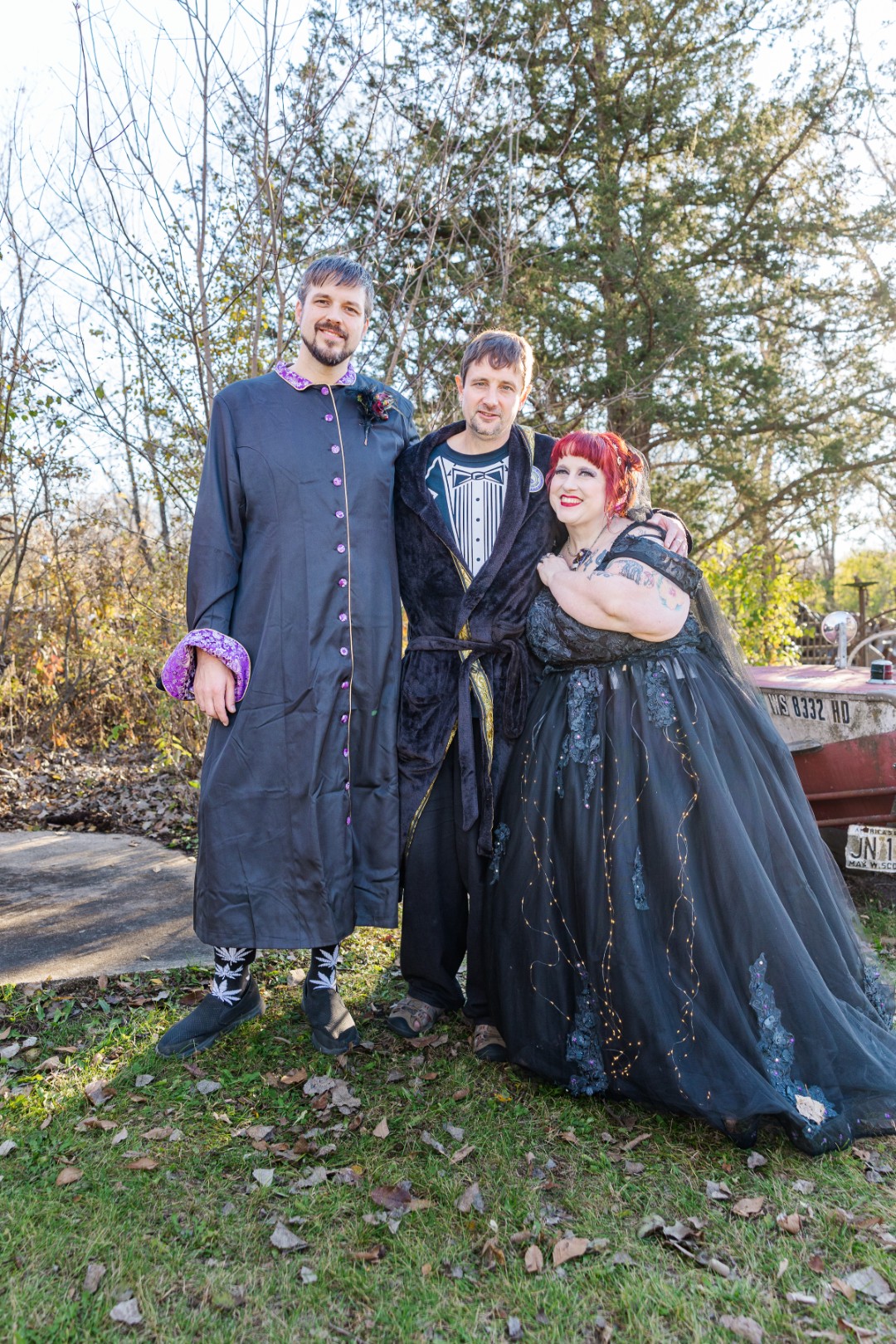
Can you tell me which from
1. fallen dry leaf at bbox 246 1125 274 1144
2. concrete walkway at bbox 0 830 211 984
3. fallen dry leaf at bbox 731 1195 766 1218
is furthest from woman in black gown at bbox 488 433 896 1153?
concrete walkway at bbox 0 830 211 984

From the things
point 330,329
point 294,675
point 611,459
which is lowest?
point 294,675

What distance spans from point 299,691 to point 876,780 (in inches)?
103

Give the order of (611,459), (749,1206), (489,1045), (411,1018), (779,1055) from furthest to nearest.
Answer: (411,1018), (489,1045), (611,459), (779,1055), (749,1206)

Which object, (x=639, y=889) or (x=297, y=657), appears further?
(x=297, y=657)

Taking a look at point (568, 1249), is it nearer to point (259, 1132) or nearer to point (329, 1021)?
point (259, 1132)

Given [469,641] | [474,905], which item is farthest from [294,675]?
[474,905]

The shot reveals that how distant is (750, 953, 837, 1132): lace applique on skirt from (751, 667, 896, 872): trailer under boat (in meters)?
1.82

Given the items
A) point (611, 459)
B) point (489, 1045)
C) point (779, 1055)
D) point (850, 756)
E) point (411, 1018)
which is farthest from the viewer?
point (850, 756)

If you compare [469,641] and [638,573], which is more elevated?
[638,573]

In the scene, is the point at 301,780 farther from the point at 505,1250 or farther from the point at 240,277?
the point at 240,277

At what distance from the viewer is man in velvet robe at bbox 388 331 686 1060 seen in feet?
9.16

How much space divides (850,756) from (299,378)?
2778mm

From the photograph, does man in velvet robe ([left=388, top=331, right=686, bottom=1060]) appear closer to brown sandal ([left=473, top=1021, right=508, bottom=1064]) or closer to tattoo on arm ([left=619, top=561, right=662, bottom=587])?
brown sandal ([left=473, top=1021, right=508, bottom=1064])

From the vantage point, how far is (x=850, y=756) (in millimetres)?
4055
